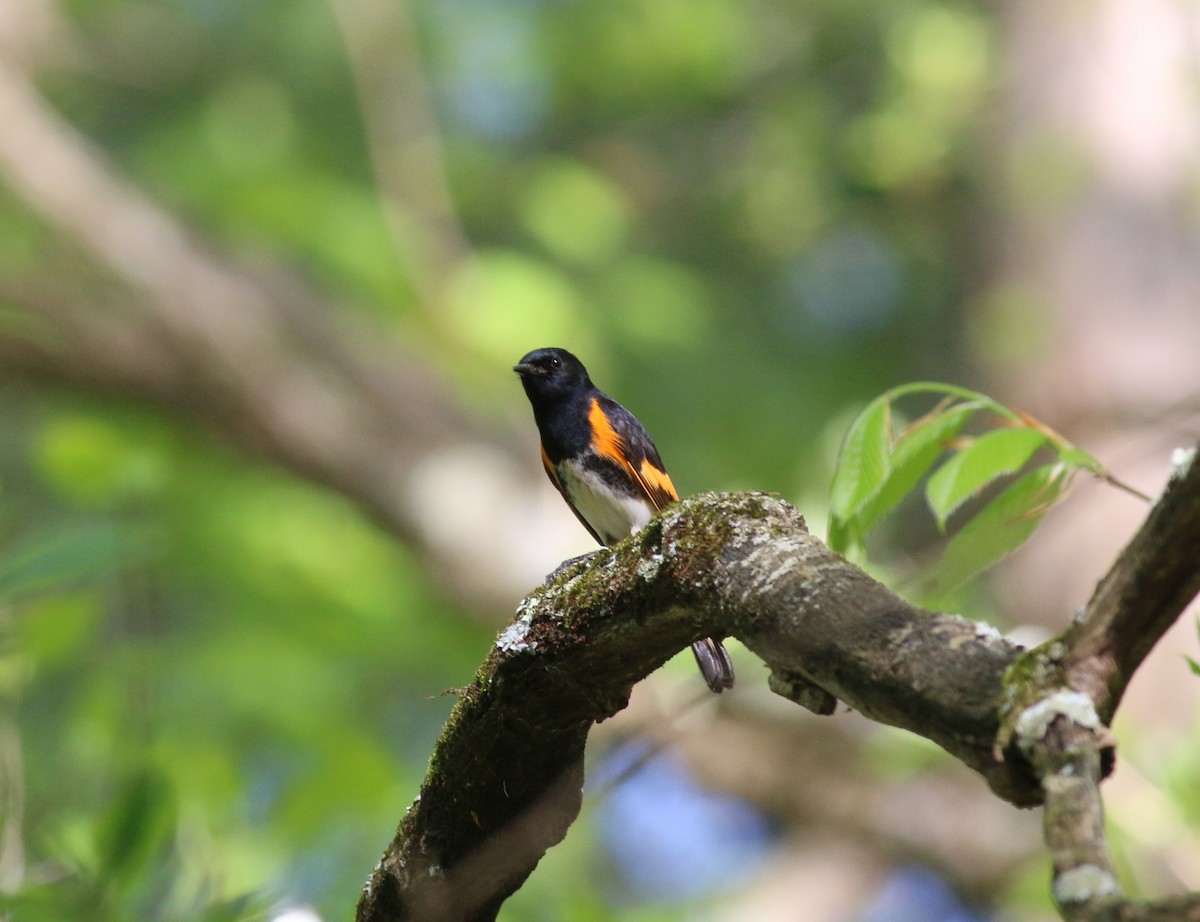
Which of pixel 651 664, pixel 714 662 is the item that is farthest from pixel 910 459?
pixel 714 662

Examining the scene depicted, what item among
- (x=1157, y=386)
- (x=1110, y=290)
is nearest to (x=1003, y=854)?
(x=1157, y=386)

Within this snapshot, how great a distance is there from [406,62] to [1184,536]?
691cm

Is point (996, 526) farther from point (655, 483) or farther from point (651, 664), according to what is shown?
point (655, 483)

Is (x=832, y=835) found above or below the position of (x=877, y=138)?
below

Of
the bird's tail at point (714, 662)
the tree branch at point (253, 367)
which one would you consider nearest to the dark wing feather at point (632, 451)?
the bird's tail at point (714, 662)

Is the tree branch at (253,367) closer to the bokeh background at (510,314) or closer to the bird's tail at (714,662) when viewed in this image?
the bokeh background at (510,314)

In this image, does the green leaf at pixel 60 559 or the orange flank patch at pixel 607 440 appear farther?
the orange flank patch at pixel 607 440

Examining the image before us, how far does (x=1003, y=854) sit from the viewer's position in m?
6.12

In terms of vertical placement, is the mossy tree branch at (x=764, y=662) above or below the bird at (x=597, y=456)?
below

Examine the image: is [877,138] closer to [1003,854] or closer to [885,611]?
[1003,854]

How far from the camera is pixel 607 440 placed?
13.4ft

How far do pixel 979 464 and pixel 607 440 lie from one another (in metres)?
2.26

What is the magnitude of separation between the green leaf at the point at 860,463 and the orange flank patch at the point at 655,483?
211 centimetres

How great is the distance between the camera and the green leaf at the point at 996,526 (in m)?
1.77
